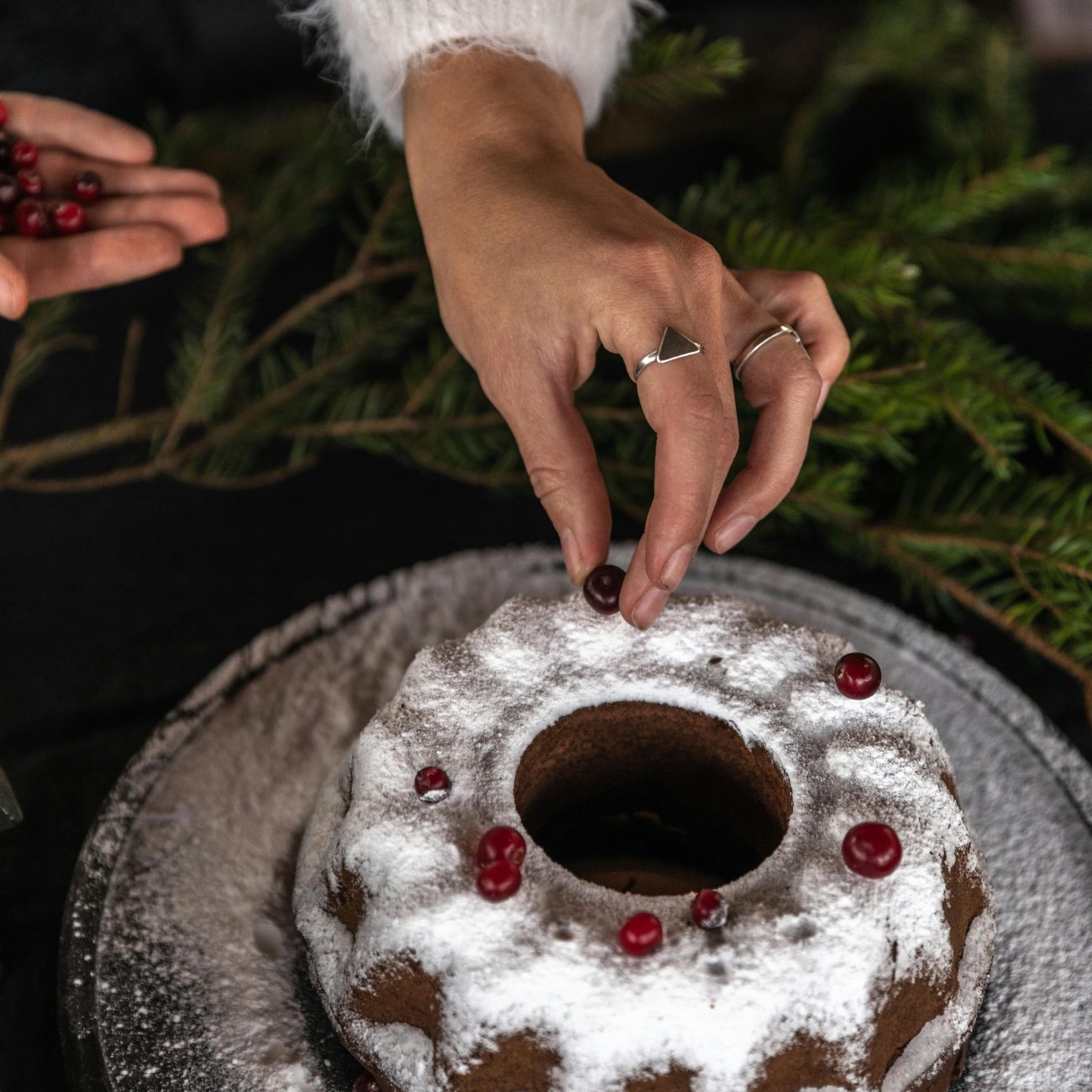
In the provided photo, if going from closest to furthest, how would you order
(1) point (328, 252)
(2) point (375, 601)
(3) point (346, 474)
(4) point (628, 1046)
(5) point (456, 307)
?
(4) point (628, 1046) < (5) point (456, 307) < (2) point (375, 601) < (3) point (346, 474) < (1) point (328, 252)

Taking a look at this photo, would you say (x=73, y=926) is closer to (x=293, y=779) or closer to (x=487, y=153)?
(x=293, y=779)

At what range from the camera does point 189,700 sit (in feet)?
3.19

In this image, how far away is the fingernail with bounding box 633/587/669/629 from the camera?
32.5 inches

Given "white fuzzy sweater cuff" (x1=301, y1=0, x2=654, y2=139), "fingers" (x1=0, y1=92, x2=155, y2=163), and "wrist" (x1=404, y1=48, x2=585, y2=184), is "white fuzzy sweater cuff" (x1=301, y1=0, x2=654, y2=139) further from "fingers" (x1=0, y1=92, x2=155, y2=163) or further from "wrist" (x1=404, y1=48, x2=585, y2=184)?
"fingers" (x1=0, y1=92, x2=155, y2=163)

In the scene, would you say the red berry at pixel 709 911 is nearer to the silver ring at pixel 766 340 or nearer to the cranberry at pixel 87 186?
the silver ring at pixel 766 340

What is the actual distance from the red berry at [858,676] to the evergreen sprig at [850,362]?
9.4 inches

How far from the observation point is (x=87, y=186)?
47.6 inches

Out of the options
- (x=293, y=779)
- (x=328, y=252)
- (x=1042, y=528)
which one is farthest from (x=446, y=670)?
(x=328, y=252)

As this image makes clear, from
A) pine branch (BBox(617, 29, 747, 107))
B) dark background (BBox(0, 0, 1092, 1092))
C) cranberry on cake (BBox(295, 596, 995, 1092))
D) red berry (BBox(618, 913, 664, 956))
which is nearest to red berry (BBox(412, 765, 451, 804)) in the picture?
cranberry on cake (BBox(295, 596, 995, 1092))

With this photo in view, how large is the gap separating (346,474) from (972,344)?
720 millimetres

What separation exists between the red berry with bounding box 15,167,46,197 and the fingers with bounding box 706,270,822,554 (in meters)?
0.79

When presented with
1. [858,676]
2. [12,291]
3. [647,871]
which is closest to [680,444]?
[858,676]

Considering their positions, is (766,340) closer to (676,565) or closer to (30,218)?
(676,565)

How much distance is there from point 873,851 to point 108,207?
100 centimetres
